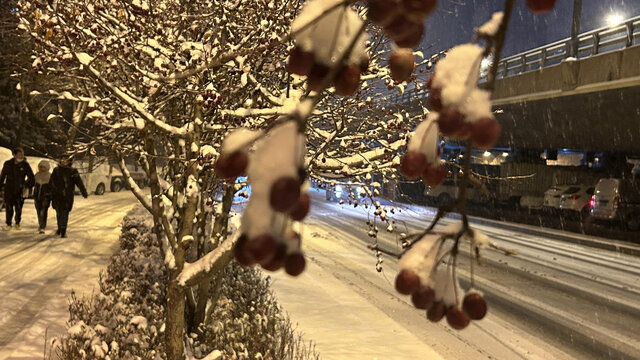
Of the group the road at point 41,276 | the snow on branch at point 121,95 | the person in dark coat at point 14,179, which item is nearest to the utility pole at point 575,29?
the road at point 41,276

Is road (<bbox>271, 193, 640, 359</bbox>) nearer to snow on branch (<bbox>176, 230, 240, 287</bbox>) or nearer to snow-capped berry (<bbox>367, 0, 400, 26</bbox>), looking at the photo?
snow on branch (<bbox>176, 230, 240, 287</bbox>)

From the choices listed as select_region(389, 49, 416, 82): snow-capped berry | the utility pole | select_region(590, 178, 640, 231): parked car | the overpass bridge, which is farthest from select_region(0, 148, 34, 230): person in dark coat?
select_region(590, 178, 640, 231): parked car

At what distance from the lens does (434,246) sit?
901 millimetres

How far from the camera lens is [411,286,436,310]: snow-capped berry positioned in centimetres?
93

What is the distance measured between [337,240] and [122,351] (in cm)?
1000

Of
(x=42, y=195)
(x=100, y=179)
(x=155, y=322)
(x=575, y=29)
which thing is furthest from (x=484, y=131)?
(x=100, y=179)

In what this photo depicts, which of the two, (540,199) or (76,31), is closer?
(76,31)

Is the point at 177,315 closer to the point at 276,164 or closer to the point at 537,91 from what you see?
the point at 276,164

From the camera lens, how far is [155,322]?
539 centimetres

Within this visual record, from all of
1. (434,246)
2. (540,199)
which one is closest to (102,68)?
(434,246)

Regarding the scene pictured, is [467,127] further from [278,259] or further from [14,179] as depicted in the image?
[14,179]

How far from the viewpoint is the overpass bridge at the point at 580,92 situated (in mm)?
14742

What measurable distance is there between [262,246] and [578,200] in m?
24.1

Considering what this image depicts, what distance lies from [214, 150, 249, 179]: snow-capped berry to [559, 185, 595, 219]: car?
77.5 feet
